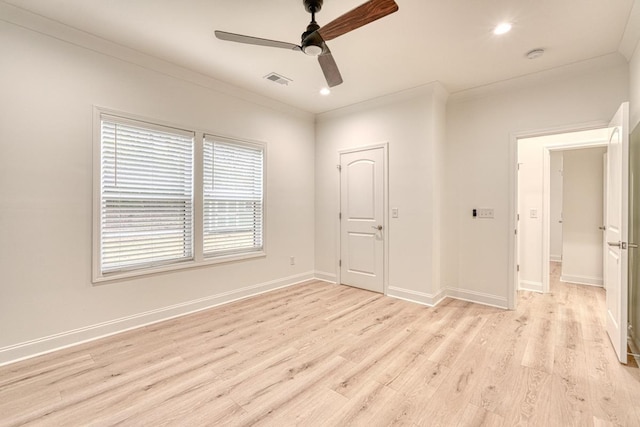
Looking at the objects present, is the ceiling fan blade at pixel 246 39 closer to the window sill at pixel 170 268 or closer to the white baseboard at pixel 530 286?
the window sill at pixel 170 268

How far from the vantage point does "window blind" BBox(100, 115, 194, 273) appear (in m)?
2.80

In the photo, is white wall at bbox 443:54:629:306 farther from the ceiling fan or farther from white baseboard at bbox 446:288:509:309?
the ceiling fan

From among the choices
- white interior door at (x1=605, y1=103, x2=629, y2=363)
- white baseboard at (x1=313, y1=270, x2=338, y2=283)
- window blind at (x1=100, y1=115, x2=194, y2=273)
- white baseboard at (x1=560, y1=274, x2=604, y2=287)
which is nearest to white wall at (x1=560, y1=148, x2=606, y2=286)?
white baseboard at (x1=560, y1=274, x2=604, y2=287)

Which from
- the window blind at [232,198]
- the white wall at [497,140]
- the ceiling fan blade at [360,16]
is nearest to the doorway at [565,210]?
the white wall at [497,140]

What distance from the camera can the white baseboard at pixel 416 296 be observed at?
3.65 meters

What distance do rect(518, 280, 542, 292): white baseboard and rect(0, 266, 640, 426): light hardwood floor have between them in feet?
2.81

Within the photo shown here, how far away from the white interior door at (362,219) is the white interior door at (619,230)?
229cm

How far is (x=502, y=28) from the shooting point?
2.49 m

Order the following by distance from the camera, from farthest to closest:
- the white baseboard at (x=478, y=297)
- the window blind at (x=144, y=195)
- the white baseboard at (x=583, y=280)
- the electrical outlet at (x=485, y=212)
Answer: the white baseboard at (x=583, y=280), the electrical outlet at (x=485, y=212), the white baseboard at (x=478, y=297), the window blind at (x=144, y=195)

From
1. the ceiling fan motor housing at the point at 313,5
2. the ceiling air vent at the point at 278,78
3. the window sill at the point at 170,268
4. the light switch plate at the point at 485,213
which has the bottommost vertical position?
the window sill at the point at 170,268

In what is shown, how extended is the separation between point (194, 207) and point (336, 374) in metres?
2.38

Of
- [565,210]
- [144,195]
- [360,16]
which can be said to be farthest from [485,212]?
[144,195]

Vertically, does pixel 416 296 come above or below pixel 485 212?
below

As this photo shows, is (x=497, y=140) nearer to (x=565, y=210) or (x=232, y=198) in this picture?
(x=565, y=210)
